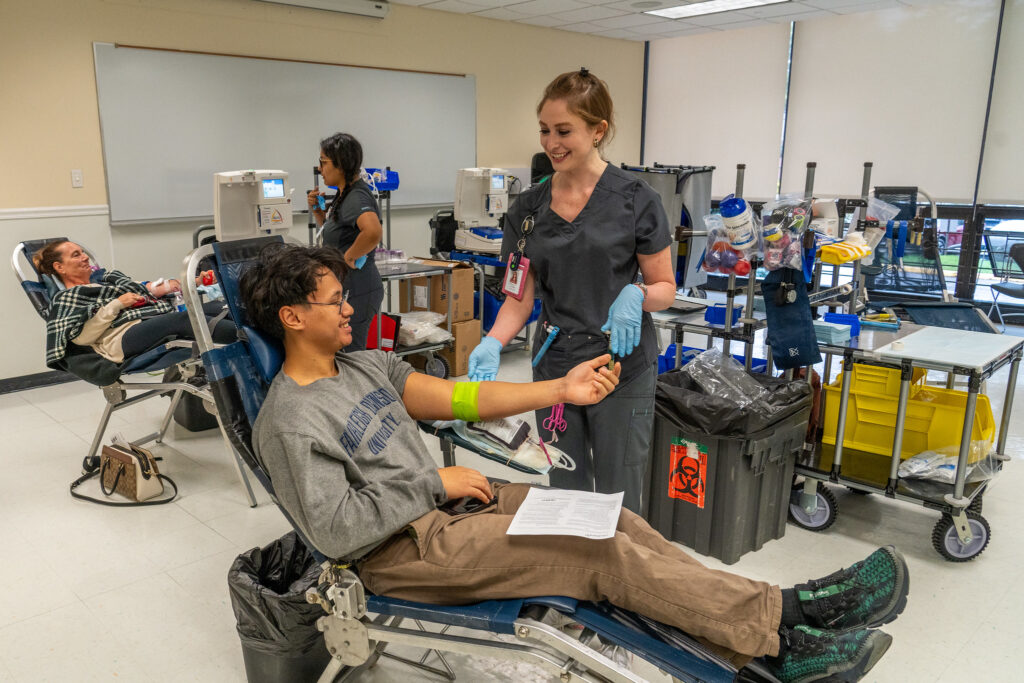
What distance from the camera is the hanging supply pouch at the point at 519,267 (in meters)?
2.03

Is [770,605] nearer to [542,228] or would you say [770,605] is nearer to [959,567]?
[542,228]

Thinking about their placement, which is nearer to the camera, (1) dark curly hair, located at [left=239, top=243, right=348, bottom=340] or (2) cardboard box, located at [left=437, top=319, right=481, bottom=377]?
(1) dark curly hair, located at [left=239, top=243, right=348, bottom=340]

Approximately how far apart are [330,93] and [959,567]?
16.6 ft

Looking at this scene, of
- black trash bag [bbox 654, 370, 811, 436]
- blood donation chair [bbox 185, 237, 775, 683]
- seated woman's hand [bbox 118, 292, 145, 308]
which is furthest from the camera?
seated woman's hand [bbox 118, 292, 145, 308]

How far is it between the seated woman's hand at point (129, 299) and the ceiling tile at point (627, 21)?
499 cm

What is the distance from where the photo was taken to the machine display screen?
3.69 metres

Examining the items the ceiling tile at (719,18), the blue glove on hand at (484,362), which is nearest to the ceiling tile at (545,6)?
the ceiling tile at (719,18)

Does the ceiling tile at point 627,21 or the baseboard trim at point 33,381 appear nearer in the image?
the baseboard trim at point 33,381

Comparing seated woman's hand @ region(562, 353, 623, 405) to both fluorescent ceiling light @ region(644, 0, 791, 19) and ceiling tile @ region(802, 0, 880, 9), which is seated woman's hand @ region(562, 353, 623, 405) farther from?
ceiling tile @ region(802, 0, 880, 9)

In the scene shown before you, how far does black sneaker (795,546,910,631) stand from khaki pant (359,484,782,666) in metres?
0.20

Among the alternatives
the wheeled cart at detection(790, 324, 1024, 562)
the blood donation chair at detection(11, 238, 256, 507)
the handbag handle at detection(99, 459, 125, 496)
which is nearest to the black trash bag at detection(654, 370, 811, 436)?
the wheeled cart at detection(790, 324, 1024, 562)

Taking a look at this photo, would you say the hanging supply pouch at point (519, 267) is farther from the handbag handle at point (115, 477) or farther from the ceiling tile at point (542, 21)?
the ceiling tile at point (542, 21)

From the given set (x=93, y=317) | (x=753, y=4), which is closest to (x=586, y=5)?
(x=753, y=4)

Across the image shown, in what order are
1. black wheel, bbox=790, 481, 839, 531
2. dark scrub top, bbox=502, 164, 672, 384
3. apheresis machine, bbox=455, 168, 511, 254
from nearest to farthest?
1. dark scrub top, bbox=502, 164, 672, 384
2. black wheel, bbox=790, 481, 839, 531
3. apheresis machine, bbox=455, 168, 511, 254
